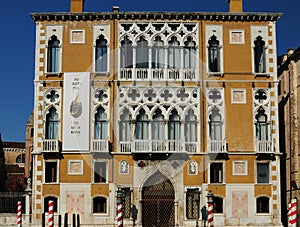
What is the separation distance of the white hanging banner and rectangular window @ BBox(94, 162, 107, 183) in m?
1.04

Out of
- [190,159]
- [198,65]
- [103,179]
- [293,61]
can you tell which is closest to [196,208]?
[190,159]

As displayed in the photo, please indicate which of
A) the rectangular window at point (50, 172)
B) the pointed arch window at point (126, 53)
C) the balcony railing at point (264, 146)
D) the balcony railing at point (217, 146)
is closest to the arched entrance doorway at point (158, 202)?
the balcony railing at point (217, 146)

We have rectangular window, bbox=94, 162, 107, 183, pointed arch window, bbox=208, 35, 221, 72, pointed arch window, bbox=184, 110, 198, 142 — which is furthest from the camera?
pointed arch window, bbox=208, 35, 221, 72

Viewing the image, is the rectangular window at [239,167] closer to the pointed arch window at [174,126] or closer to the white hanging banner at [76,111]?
the pointed arch window at [174,126]

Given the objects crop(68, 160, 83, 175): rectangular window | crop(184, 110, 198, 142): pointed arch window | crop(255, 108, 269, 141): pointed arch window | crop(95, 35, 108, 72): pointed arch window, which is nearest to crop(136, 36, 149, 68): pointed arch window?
crop(95, 35, 108, 72): pointed arch window

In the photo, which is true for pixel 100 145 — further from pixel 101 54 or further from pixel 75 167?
pixel 101 54

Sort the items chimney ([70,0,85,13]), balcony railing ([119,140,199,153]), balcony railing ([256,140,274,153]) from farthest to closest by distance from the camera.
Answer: chimney ([70,0,85,13]) → balcony railing ([256,140,274,153]) → balcony railing ([119,140,199,153])

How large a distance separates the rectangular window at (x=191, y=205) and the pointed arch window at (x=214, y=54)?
21.2ft

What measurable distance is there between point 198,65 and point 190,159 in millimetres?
4898

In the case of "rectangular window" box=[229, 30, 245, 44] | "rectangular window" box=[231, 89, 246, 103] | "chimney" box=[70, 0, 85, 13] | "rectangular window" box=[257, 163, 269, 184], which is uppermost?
"chimney" box=[70, 0, 85, 13]

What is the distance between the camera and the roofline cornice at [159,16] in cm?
2853

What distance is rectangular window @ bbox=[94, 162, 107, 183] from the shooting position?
27.8m

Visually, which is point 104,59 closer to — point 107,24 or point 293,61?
point 107,24

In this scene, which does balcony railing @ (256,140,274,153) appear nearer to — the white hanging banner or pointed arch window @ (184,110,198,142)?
pointed arch window @ (184,110,198,142)
